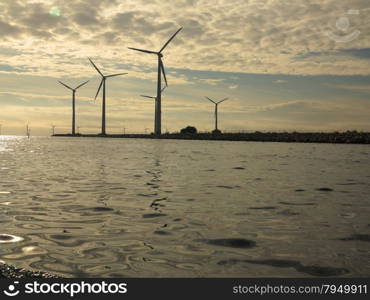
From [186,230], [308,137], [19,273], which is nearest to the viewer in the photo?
[19,273]

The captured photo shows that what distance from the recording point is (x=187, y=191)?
16438 mm

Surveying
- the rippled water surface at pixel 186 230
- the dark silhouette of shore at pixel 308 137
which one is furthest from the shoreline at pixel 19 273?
the dark silhouette of shore at pixel 308 137

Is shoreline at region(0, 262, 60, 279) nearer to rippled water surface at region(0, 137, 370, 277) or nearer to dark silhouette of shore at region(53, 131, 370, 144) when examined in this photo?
rippled water surface at region(0, 137, 370, 277)

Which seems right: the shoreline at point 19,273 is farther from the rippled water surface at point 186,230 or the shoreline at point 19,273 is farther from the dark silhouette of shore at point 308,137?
the dark silhouette of shore at point 308,137

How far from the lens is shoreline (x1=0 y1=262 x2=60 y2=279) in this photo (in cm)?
620

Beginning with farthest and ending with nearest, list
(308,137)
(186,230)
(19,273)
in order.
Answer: (308,137)
(186,230)
(19,273)

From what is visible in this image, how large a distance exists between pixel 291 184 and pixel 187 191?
A: 5.75 meters

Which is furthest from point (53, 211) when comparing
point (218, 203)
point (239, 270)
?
point (239, 270)

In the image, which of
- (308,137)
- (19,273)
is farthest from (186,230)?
(308,137)

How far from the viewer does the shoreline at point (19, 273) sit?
620 cm

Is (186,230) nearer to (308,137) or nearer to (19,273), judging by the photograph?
(19,273)

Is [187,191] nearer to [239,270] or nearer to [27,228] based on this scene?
[27,228]

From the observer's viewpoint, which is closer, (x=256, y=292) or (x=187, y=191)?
(x=256, y=292)

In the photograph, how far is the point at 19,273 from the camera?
637cm
